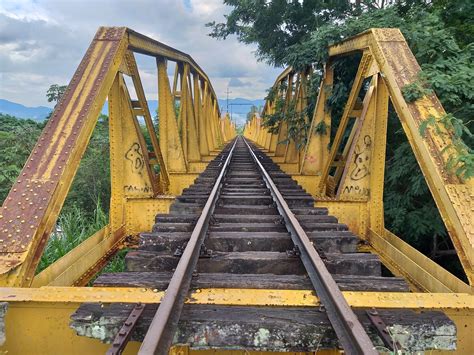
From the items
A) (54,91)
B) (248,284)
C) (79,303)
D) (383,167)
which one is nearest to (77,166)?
(79,303)

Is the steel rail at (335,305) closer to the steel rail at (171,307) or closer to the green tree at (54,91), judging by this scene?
the steel rail at (171,307)

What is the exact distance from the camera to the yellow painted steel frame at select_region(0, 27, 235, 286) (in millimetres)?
2623

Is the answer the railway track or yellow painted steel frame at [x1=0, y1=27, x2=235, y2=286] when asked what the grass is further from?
the railway track

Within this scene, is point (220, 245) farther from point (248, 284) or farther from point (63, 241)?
point (63, 241)

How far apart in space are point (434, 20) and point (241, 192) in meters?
3.52

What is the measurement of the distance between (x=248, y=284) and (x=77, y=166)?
167cm

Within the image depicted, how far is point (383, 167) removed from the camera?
474 centimetres

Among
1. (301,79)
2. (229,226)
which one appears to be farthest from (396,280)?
(301,79)

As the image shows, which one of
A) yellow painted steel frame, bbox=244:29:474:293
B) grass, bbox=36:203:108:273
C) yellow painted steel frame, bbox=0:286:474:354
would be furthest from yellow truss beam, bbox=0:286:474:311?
grass, bbox=36:203:108:273

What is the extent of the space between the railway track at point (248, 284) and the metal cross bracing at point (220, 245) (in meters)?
0.01

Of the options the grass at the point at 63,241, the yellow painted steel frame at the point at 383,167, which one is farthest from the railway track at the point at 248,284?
the grass at the point at 63,241

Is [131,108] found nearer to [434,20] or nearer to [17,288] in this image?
[17,288]

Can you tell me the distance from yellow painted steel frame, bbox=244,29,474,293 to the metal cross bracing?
14mm

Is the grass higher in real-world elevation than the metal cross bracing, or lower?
lower
